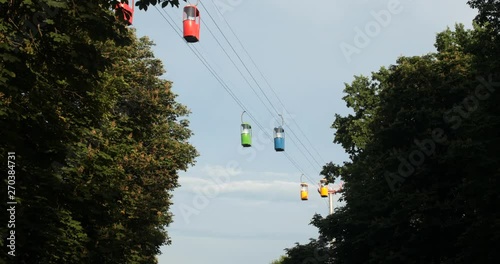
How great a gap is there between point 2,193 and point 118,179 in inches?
442

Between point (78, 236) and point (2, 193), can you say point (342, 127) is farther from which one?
point (2, 193)

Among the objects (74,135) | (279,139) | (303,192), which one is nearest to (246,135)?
(279,139)

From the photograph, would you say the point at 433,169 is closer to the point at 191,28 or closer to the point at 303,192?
the point at 191,28

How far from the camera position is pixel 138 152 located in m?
31.8

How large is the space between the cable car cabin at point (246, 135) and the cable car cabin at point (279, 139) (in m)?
2.18

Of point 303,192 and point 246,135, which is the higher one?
point 303,192

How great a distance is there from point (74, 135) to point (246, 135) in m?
14.6

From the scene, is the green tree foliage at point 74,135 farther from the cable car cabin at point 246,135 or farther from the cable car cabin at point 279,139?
the cable car cabin at point 279,139

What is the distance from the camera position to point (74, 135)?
17.8 m

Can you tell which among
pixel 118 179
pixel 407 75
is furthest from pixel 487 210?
pixel 118 179

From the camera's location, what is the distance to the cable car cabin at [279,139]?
111ft

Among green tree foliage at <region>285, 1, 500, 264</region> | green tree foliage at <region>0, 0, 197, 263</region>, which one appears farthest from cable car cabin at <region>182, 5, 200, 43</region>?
green tree foliage at <region>285, 1, 500, 264</region>

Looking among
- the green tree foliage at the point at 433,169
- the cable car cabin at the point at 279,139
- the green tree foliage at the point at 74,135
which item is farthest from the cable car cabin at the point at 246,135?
the green tree foliage at the point at 433,169

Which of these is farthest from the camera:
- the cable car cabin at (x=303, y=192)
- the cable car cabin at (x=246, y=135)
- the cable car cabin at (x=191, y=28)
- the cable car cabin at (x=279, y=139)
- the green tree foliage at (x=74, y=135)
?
the cable car cabin at (x=303, y=192)
